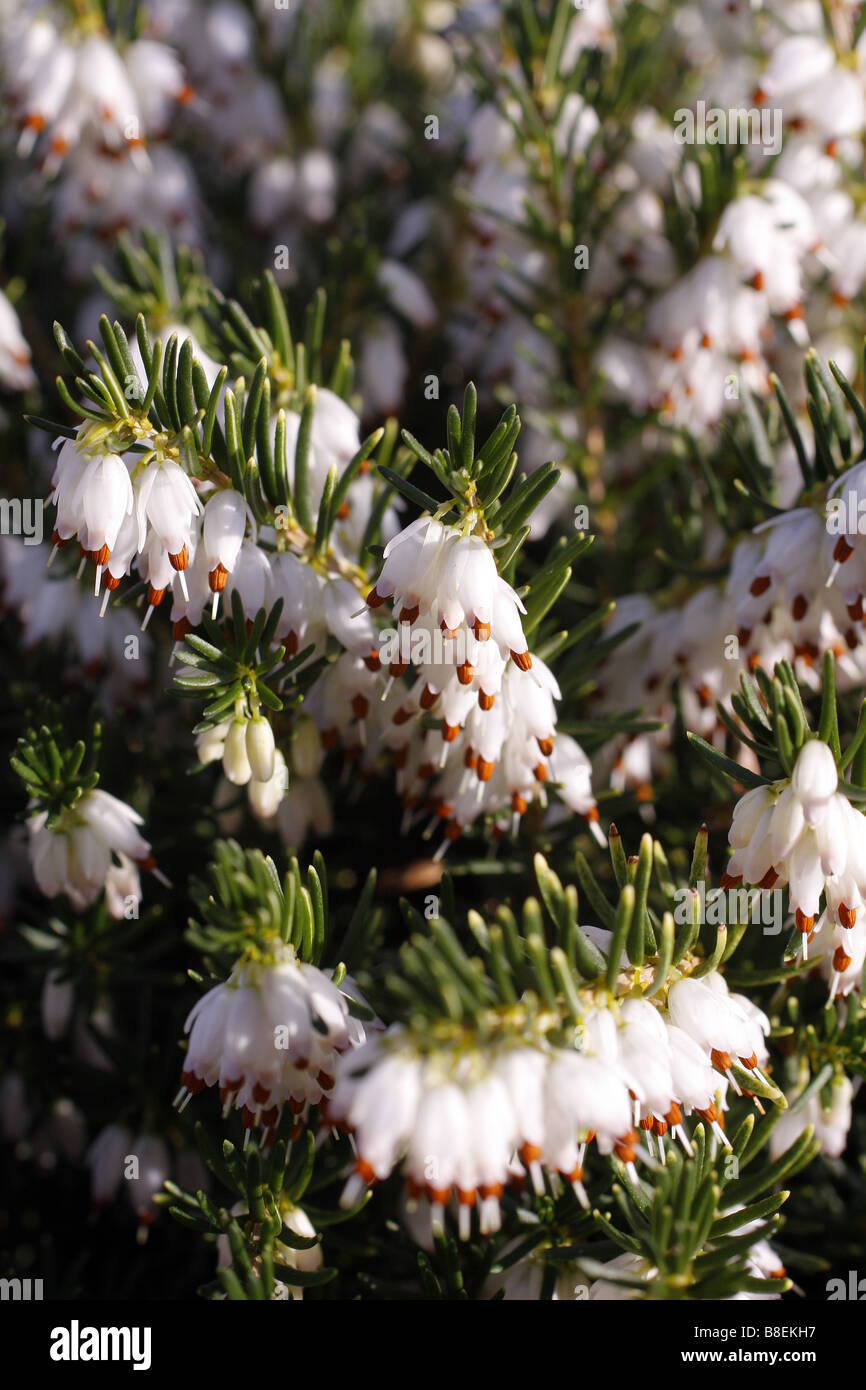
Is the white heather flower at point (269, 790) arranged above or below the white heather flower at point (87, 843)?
above

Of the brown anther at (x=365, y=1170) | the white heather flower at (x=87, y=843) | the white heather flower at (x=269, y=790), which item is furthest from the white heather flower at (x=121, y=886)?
the brown anther at (x=365, y=1170)

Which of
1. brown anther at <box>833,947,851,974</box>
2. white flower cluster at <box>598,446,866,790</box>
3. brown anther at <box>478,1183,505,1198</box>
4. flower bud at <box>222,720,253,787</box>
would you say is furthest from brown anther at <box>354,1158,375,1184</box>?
white flower cluster at <box>598,446,866,790</box>

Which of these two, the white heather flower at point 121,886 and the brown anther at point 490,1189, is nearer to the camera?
the brown anther at point 490,1189

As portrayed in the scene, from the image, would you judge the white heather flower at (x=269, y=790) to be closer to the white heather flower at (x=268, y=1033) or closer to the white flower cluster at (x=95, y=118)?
the white heather flower at (x=268, y=1033)

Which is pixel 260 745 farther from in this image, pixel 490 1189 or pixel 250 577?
pixel 490 1189

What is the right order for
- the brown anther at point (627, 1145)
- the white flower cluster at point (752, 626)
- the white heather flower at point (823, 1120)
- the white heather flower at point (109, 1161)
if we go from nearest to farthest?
the brown anther at point (627, 1145), the white flower cluster at point (752, 626), the white heather flower at point (823, 1120), the white heather flower at point (109, 1161)

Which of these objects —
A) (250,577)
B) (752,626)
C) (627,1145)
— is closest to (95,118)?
(250,577)

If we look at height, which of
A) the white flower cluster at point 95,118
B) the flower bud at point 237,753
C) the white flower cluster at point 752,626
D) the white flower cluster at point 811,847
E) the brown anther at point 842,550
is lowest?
the white flower cluster at point 811,847
